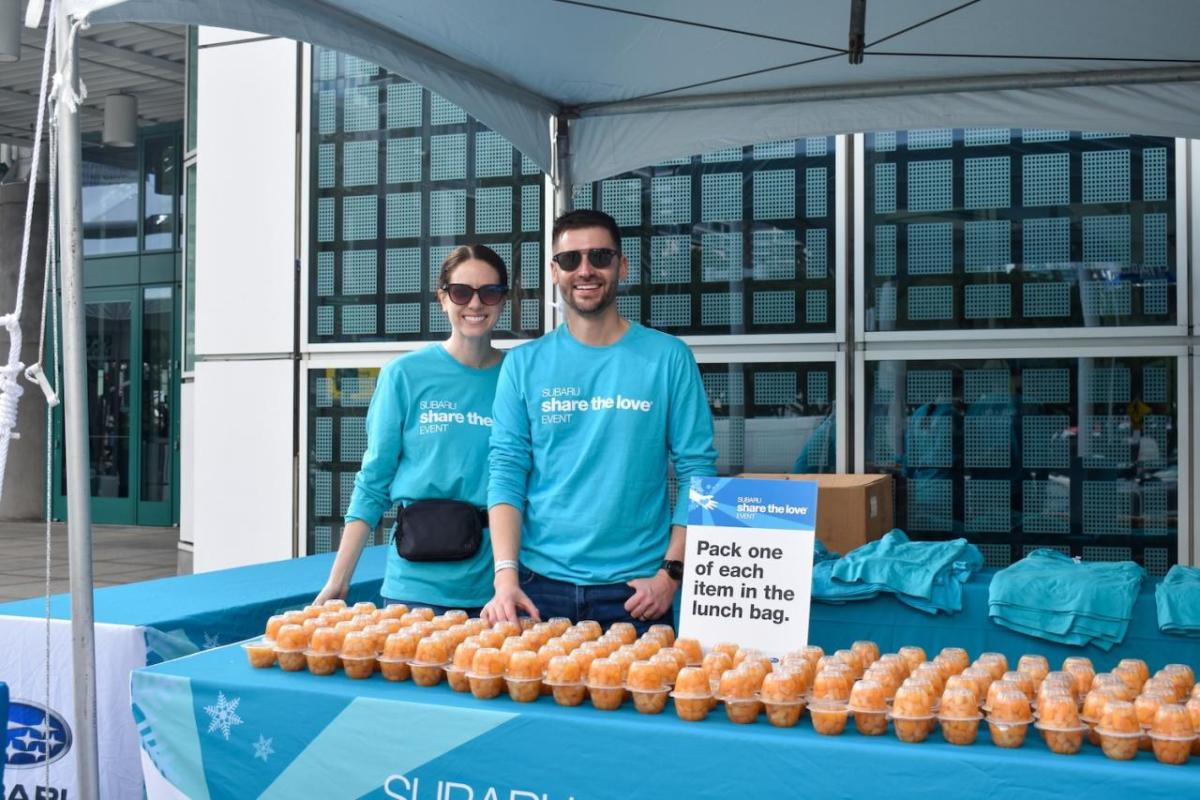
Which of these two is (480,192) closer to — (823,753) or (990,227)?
(990,227)

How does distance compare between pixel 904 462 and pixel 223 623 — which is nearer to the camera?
pixel 223 623

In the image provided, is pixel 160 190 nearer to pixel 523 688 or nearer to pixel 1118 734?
pixel 523 688

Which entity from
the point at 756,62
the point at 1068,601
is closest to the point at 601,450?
the point at 1068,601


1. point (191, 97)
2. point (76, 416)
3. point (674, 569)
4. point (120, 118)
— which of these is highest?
point (120, 118)

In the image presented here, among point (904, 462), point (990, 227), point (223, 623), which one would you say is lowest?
point (223, 623)

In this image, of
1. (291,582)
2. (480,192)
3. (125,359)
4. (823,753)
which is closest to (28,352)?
(125,359)

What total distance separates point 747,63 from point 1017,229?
66.7 inches

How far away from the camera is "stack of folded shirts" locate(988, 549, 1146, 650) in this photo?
389cm

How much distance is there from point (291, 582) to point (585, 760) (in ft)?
8.22

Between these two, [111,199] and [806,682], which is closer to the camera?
[806,682]

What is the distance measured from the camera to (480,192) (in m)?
6.44

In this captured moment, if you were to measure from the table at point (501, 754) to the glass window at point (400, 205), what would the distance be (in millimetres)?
3858

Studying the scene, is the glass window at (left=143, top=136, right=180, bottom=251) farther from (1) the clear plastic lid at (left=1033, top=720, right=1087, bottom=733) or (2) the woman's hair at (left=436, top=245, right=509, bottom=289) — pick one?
(1) the clear plastic lid at (left=1033, top=720, right=1087, bottom=733)

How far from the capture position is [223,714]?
248 cm
